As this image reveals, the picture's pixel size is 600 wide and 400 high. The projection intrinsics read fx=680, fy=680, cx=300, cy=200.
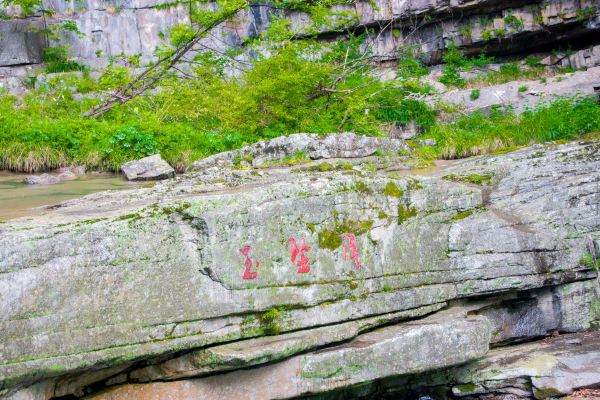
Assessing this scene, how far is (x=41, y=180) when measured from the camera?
41.0 ft

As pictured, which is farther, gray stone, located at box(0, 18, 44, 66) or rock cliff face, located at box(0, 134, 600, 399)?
gray stone, located at box(0, 18, 44, 66)

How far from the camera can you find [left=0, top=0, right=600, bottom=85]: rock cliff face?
69.1 ft

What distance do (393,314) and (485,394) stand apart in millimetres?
1395

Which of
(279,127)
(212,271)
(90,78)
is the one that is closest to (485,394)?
(212,271)

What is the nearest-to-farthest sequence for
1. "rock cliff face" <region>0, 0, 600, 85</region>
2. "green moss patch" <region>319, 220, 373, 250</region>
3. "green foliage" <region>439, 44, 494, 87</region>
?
"green moss patch" <region>319, 220, 373, 250</region> < "green foliage" <region>439, 44, 494, 87</region> < "rock cliff face" <region>0, 0, 600, 85</region>

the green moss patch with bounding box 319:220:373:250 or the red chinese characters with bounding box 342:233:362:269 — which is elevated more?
the green moss patch with bounding box 319:220:373:250

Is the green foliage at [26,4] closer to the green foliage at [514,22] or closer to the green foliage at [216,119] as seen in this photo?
the green foliage at [216,119]

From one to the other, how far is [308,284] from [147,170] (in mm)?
6588

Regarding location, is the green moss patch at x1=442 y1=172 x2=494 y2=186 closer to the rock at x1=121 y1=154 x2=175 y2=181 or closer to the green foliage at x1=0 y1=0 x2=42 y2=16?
the rock at x1=121 y1=154 x2=175 y2=181

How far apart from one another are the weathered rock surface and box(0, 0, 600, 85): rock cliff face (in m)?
3.16

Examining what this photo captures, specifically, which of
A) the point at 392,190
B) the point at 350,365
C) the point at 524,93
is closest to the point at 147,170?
the point at 392,190

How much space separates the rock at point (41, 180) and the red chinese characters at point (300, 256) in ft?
23.5

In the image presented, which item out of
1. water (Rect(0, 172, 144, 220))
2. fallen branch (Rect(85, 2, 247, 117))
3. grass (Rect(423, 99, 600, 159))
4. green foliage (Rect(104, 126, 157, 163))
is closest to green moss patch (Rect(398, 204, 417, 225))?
grass (Rect(423, 99, 600, 159))

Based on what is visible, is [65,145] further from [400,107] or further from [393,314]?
[393,314]
